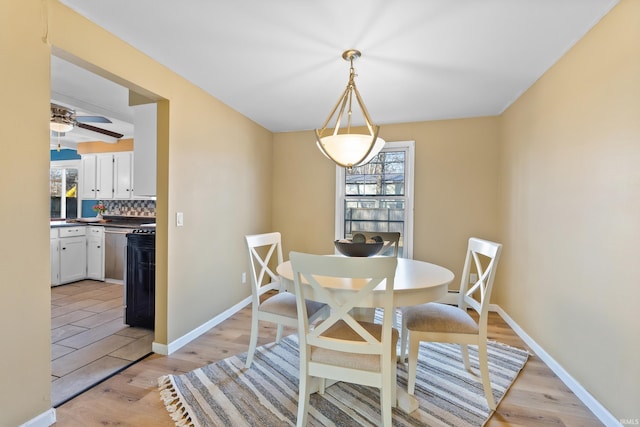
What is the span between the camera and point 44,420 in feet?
5.08

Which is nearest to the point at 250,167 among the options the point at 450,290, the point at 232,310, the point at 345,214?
the point at 345,214

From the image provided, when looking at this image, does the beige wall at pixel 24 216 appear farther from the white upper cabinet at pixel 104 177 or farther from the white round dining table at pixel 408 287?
the white upper cabinet at pixel 104 177

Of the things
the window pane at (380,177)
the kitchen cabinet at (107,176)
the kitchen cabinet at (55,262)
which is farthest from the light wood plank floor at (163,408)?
the kitchen cabinet at (107,176)

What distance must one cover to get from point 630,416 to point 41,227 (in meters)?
3.11

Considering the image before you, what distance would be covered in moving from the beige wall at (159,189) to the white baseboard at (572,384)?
111 inches

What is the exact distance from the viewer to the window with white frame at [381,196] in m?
3.67

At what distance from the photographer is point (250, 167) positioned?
358 cm

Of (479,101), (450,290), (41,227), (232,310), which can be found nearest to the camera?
(41,227)

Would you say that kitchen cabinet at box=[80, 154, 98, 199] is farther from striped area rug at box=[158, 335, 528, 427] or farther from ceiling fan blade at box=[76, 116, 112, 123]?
striped area rug at box=[158, 335, 528, 427]

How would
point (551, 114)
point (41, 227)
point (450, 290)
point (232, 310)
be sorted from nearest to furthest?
point (41, 227) < point (551, 114) < point (232, 310) < point (450, 290)

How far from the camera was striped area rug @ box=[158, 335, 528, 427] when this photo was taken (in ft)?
5.42

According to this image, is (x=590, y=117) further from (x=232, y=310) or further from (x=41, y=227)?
(x=232, y=310)

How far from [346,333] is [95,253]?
4552 mm

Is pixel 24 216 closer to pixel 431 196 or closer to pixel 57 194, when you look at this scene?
pixel 431 196
